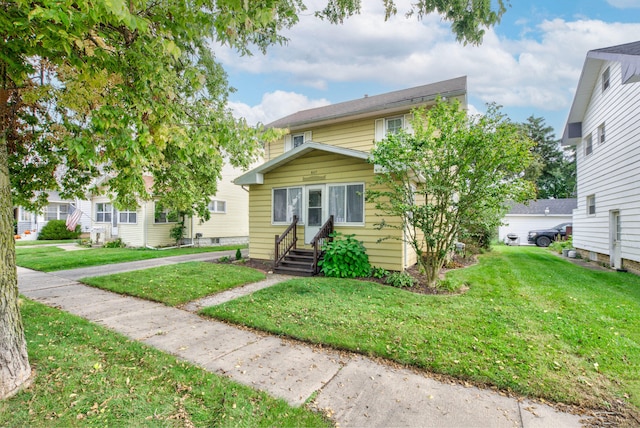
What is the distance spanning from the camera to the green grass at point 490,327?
316 centimetres

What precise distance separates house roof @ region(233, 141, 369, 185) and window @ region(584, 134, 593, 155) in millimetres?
10420

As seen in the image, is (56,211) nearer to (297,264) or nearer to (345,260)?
(297,264)

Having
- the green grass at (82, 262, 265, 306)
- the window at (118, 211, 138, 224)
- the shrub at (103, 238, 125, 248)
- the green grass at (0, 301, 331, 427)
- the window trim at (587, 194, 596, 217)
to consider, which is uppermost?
the window trim at (587, 194, 596, 217)

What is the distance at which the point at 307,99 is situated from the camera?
1817cm

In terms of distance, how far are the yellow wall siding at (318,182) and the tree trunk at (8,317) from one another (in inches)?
275

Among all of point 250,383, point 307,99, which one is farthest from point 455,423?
point 307,99

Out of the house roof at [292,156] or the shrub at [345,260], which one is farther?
the house roof at [292,156]

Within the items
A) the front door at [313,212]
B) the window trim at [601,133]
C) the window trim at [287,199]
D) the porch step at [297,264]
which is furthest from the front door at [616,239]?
the window trim at [287,199]

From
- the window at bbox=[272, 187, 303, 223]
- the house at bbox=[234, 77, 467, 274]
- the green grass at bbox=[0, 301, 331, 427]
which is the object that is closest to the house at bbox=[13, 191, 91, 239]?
the house at bbox=[234, 77, 467, 274]

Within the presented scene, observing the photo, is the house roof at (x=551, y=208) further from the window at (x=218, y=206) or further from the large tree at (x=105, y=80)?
the large tree at (x=105, y=80)

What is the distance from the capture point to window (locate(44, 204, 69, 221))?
899 inches

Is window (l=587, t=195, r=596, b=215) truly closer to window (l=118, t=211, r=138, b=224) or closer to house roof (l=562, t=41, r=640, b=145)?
house roof (l=562, t=41, r=640, b=145)

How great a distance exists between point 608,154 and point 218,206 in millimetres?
17402

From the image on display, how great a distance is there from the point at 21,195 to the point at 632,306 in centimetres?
1046
